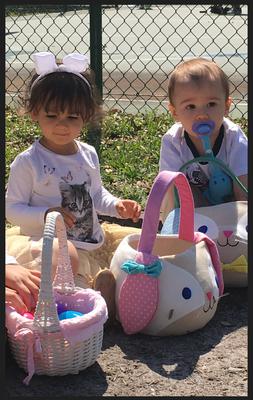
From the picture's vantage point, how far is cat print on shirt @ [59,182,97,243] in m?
2.95

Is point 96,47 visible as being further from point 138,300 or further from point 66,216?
point 138,300

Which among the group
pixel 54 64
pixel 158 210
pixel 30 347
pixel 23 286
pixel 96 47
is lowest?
pixel 30 347

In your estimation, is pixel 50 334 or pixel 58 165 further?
pixel 58 165

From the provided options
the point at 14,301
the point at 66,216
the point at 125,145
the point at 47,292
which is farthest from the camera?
the point at 125,145

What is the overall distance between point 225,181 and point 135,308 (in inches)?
34.9

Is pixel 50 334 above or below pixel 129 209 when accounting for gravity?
below

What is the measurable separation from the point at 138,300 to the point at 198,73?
1.08 m

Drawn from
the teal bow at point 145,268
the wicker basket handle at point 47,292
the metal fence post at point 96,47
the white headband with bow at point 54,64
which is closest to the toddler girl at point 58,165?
the white headband with bow at point 54,64

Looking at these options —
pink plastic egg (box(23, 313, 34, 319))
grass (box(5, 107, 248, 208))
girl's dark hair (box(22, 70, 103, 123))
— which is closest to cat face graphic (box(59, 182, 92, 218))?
girl's dark hair (box(22, 70, 103, 123))

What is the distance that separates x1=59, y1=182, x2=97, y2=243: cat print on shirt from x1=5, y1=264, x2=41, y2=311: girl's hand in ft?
1.69

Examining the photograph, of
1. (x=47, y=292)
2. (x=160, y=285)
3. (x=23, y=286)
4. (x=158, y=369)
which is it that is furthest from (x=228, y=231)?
(x=47, y=292)

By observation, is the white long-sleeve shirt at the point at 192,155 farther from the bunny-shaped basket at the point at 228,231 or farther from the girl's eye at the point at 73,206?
the girl's eye at the point at 73,206

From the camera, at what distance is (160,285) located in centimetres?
255

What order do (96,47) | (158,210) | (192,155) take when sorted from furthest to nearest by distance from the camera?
(96,47)
(192,155)
(158,210)
